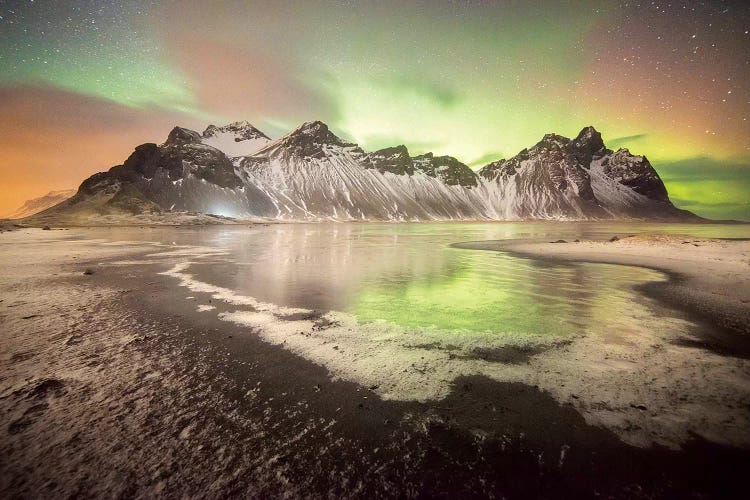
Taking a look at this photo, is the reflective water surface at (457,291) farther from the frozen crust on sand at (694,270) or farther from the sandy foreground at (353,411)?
the sandy foreground at (353,411)

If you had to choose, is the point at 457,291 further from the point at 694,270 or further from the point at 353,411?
the point at 694,270

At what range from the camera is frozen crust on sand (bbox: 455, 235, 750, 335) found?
32.8ft

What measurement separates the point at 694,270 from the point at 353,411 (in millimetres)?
21477

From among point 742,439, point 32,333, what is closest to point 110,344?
point 32,333

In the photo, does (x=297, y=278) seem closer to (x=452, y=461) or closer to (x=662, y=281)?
(x=452, y=461)

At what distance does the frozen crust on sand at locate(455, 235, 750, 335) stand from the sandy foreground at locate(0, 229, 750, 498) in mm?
1534

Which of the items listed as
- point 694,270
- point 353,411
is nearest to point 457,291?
point 353,411

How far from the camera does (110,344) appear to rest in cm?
697

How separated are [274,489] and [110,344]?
5.99m

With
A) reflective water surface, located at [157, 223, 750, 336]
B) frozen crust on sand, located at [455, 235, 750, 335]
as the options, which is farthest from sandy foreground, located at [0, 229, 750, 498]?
frozen crust on sand, located at [455, 235, 750, 335]

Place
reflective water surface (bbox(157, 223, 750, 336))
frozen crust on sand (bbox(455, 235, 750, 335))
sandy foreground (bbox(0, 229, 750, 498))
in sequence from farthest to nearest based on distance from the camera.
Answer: frozen crust on sand (bbox(455, 235, 750, 335)) < reflective water surface (bbox(157, 223, 750, 336)) < sandy foreground (bbox(0, 229, 750, 498))

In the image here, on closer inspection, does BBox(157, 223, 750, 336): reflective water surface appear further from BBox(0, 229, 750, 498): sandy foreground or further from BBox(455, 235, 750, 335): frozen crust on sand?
BBox(0, 229, 750, 498): sandy foreground

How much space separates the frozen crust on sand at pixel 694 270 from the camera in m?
9.99

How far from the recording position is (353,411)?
15.5 feet
